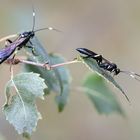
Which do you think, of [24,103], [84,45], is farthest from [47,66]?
[84,45]

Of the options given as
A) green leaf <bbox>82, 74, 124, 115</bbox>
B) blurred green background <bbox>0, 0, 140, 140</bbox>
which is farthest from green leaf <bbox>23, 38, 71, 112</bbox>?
blurred green background <bbox>0, 0, 140, 140</bbox>

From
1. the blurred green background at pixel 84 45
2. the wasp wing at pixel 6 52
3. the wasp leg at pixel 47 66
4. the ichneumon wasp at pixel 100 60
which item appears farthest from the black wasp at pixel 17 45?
the blurred green background at pixel 84 45

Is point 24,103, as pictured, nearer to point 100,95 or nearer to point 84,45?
point 100,95

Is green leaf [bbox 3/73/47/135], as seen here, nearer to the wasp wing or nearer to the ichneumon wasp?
the wasp wing

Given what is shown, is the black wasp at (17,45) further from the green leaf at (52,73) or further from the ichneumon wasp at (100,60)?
the ichneumon wasp at (100,60)

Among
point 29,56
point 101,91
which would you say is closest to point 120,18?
point 101,91

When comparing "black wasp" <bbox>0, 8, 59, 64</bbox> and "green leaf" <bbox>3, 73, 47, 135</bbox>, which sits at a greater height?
"black wasp" <bbox>0, 8, 59, 64</bbox>
